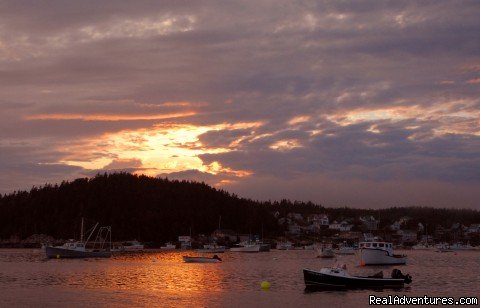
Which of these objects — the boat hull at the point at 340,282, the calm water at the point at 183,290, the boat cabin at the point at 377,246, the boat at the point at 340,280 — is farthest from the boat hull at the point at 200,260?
the boat hull at the point at 340,282

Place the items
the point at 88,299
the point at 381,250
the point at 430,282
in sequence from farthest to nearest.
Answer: the point at 381,250 < the point at 430,282 < the point at 88,299

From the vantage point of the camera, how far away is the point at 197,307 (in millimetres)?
52375

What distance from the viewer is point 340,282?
63469mm

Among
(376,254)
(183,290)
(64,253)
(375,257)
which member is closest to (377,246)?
(376,254)

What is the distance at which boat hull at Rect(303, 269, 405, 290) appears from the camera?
63.4 metres

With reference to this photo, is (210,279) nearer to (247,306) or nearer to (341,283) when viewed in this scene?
(341,283)

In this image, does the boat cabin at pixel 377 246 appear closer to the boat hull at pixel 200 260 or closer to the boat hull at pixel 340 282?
the boat hull at pixel 200 260

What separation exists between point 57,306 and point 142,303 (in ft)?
24.0

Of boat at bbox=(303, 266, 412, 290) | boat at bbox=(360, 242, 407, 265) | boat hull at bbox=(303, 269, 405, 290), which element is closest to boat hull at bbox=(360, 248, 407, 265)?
boat at bbox=(360, 242, 407, 265)

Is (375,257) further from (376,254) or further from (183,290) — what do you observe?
(183,290)

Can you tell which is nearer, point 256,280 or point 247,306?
point 247,306

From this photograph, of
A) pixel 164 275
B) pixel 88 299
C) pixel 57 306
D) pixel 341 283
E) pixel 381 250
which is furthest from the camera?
pixel 381 250

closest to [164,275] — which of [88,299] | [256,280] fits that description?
[256,280]

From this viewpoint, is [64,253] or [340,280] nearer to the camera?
[340,280]
